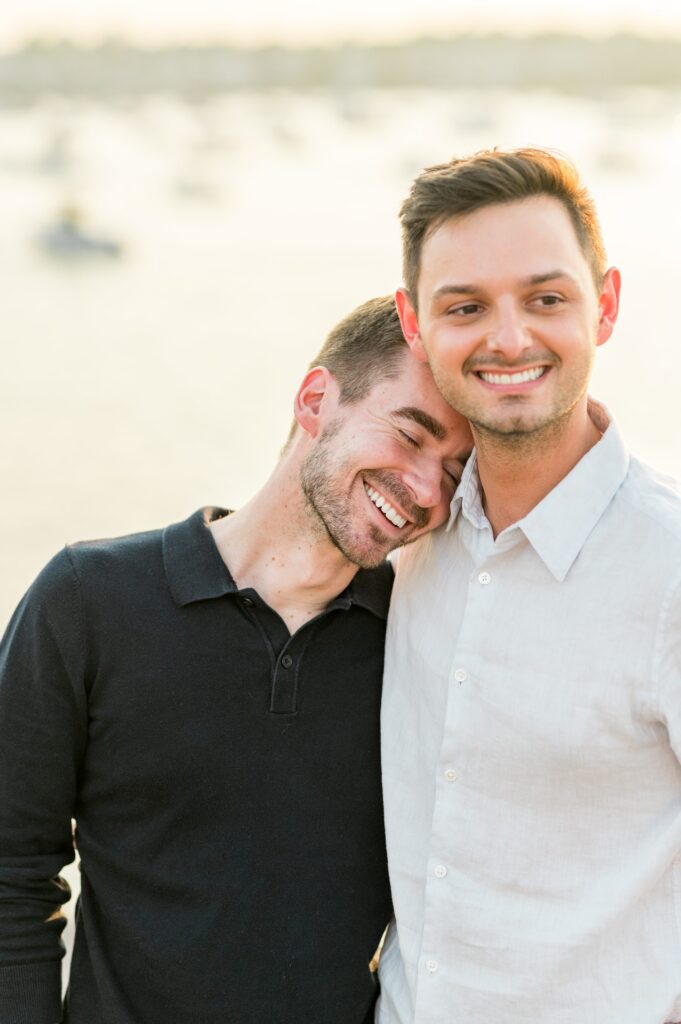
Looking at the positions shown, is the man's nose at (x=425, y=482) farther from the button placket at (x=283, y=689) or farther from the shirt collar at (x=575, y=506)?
the button placket at (x=283, y=689)

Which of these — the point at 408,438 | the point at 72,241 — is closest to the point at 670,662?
the point at 408,438

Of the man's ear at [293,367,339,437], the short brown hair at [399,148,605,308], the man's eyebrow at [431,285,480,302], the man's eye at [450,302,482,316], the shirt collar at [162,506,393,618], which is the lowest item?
the shirt collar at [162,506,393,618]

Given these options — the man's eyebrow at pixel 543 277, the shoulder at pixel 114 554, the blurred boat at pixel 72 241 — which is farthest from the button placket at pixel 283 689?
the blurred boat at pixel 72 241

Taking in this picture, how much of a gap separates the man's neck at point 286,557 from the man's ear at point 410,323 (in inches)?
12.8

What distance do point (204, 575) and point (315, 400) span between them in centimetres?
43

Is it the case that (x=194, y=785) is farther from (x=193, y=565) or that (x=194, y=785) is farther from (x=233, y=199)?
(x=233, y=199)

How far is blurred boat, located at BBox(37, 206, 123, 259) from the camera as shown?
2058 cm

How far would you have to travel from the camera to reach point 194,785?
2133 mm

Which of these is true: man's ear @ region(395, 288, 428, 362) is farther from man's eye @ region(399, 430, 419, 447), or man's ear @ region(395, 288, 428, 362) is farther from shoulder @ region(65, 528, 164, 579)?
shoulder @ region(65, 528, 164, 579)

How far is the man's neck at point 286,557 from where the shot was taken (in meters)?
2.27

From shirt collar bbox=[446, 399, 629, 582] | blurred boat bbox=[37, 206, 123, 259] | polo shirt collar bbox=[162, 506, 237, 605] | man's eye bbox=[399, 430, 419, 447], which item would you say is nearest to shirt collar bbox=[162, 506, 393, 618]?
polo shirt collar bbox=[162, 506, 237, 605]

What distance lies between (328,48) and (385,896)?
43018 mm

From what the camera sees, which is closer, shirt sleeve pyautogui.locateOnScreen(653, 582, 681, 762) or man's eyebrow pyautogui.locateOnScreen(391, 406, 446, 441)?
shirt sleeve pyautogui.locateOnScreen(653, 582, 681, 762)

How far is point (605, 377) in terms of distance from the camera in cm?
1332
